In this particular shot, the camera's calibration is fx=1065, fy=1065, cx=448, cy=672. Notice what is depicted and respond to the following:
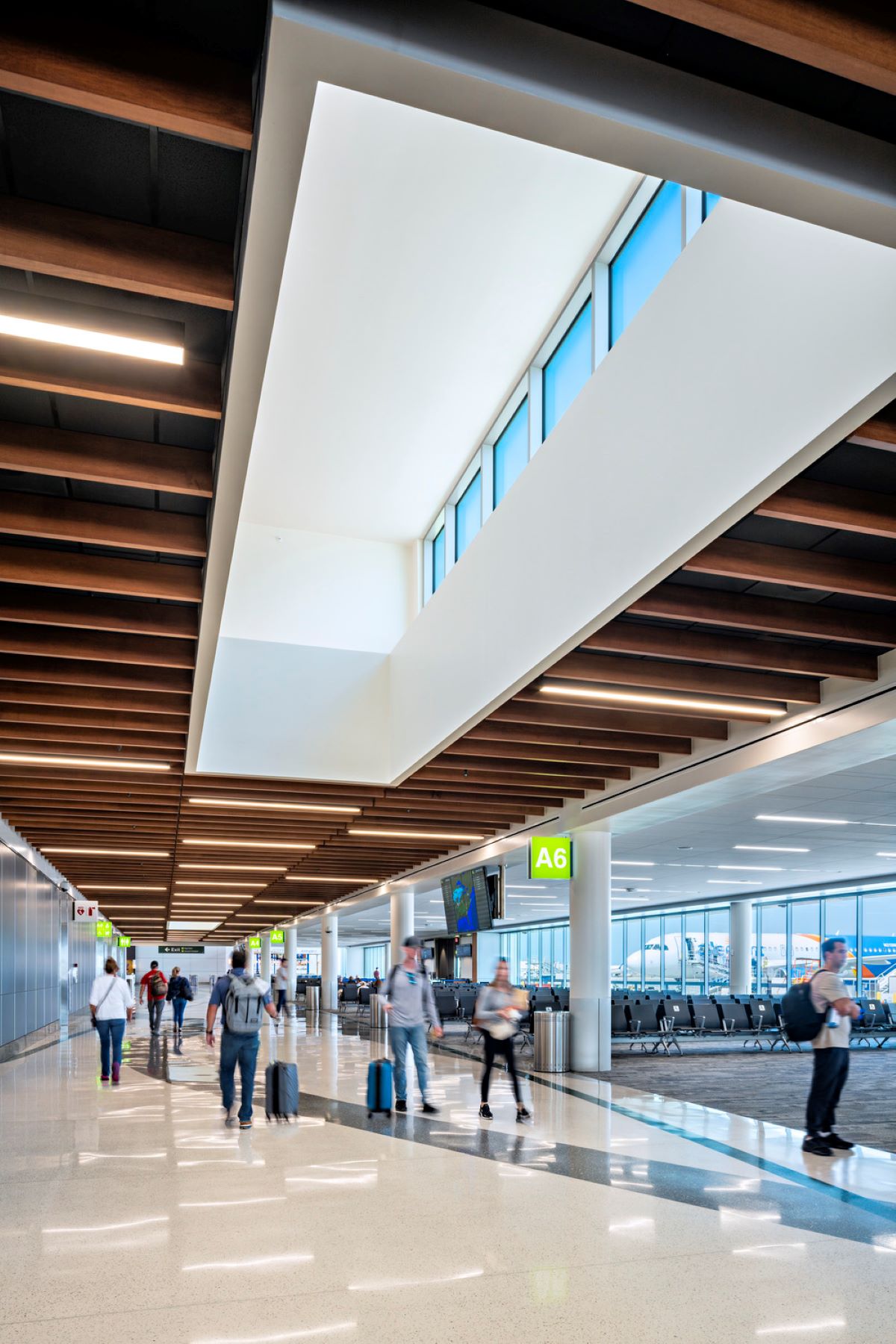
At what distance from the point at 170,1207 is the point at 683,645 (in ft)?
18.8

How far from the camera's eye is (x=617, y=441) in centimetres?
812

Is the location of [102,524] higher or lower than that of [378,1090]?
higher

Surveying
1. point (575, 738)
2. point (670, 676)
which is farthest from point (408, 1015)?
point (670, 676)

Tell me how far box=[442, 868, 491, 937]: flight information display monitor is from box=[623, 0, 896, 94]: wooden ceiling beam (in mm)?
19297

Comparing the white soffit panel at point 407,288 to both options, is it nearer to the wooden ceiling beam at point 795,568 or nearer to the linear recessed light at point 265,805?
the wooden ceiling beam at point 795,568

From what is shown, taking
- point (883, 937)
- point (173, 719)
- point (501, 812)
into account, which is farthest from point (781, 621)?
point (883, 937)

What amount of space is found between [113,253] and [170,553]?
3.40 meters

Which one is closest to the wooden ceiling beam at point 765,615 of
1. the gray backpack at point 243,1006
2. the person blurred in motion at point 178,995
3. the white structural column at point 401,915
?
the gray backpack at point 243,1006

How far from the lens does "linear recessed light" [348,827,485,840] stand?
1895 cm

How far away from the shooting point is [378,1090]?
10.7 metres

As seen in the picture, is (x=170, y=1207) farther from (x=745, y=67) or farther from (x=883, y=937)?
(x=883, y=937)

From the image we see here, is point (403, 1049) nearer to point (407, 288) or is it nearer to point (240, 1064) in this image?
point (240, 1064)

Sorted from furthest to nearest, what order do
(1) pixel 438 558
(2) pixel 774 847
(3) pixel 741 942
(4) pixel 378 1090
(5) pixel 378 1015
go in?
1. (3) pixel 741 942
2. (5) pixel 378 1015
3. (2) pixel 774 847
4. (1) pixel 438 558
5. (4) pixel 378 1090

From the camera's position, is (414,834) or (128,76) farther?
(414,834)
